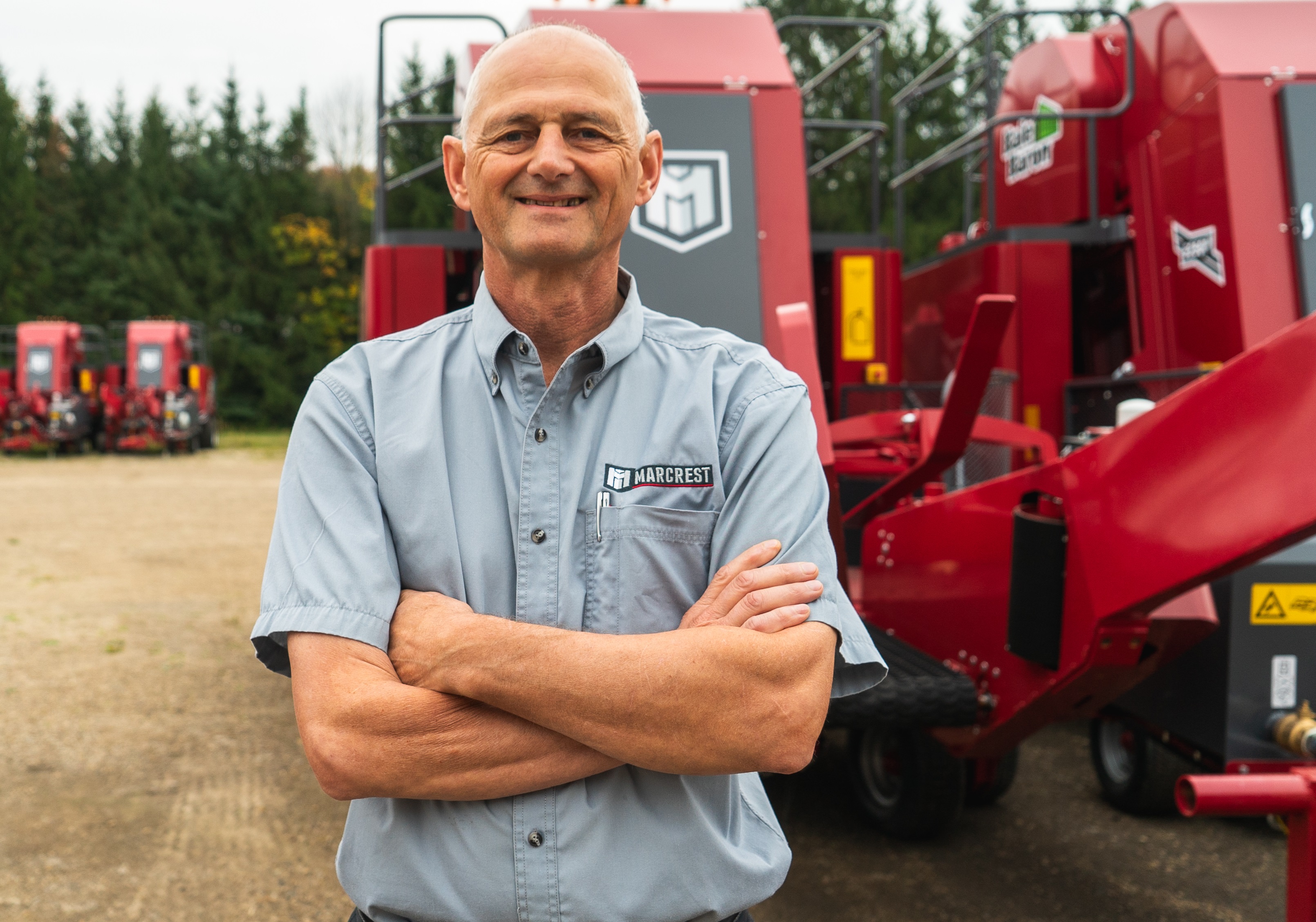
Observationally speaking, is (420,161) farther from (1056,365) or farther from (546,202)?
(546,202)

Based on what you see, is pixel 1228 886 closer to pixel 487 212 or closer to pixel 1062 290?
pixel 1062 290

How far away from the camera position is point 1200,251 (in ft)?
14.2

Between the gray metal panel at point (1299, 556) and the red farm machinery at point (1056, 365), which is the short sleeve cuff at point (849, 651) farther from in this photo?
the gray metal panel at point (1299, 556)

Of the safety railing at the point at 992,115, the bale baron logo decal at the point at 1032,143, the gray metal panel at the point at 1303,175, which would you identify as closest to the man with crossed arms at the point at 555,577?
the gray metal panel at the point at 1303,175

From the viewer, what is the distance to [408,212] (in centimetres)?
2466

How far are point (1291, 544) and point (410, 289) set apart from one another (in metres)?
A: 2.81

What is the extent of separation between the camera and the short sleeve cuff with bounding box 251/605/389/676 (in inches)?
53.7

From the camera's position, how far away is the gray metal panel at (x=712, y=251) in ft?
12.0

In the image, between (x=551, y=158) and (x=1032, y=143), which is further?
(x=1032, y=143)

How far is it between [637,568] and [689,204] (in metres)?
2.54

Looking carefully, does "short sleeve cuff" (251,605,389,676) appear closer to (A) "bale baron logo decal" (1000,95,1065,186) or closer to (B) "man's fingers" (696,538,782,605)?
(B) "man's fingers" (696,538,782,605)

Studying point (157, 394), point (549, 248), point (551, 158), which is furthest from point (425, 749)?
point (157, 394)

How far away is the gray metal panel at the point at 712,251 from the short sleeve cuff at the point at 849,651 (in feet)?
7.28

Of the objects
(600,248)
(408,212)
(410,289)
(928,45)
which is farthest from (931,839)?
(928,45)
